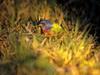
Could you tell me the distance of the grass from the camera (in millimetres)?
3646

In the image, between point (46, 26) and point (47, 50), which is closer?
point (47, 50)

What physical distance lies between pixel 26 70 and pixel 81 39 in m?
1.00

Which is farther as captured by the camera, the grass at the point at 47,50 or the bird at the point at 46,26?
the bird at the point at 46,26

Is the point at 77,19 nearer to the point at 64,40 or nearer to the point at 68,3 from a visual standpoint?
the point at 68,3

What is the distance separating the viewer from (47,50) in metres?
4.03

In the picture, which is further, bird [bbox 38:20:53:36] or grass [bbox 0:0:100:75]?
bird [bbox 38:20:53:36]

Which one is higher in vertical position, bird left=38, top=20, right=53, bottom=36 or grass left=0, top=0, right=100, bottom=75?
bird left=38, top=20, right=53, bottom=36

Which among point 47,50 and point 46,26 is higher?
point 46,26

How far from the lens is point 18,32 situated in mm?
4551

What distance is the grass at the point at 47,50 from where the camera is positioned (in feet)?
12.0

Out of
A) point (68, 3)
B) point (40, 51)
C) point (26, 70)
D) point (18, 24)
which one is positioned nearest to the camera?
point (26, 70)

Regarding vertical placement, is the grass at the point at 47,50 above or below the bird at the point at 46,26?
below

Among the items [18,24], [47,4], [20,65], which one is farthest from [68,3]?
[20,65]

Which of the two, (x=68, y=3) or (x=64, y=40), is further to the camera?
(x=68, y=3)
